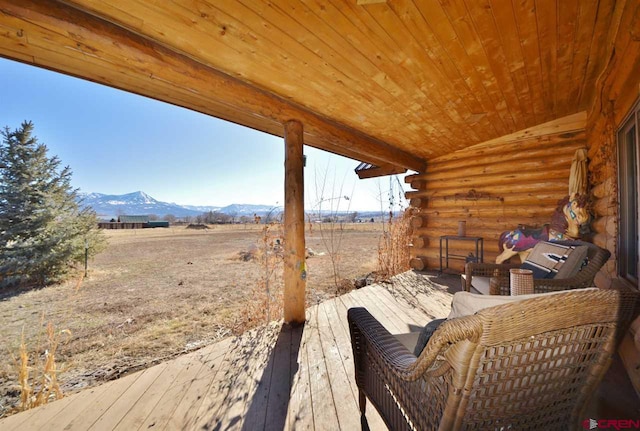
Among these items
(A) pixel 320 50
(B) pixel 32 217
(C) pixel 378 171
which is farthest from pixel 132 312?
(B) pixel 32 217

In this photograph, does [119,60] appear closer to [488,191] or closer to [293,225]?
[293,225]

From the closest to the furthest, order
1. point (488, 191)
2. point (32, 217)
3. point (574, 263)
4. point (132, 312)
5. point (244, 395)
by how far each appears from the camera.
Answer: point (244, 395), point (574, 263), point (132, 312), point (488, 191), point (32, 217)

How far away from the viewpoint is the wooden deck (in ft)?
4.82

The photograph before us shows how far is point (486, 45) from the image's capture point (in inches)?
76.8

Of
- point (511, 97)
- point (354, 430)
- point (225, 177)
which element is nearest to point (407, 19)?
point (511, 97)

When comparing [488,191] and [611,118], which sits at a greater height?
[611,118]

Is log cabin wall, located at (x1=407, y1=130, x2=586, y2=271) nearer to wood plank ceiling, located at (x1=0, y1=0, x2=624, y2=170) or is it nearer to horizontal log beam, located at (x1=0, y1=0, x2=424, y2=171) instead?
wood plank ceiling, located at (x1=0, y1=0, x2=624, y2=170)

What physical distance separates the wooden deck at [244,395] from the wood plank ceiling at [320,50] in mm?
2258

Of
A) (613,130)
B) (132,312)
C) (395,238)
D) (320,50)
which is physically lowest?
(132,312)

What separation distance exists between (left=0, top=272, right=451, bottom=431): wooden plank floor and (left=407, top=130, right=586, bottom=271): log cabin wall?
3.33m

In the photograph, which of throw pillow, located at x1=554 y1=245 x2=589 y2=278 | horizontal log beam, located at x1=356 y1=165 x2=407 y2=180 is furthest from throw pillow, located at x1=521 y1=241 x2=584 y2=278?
horizontal log beam, located at x1=356 y1=165 x2=407 y2=180

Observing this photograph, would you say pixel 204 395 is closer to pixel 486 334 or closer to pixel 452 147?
pixel 486 334

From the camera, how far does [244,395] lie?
1.70 meters

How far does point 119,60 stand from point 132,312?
4.15 metres
